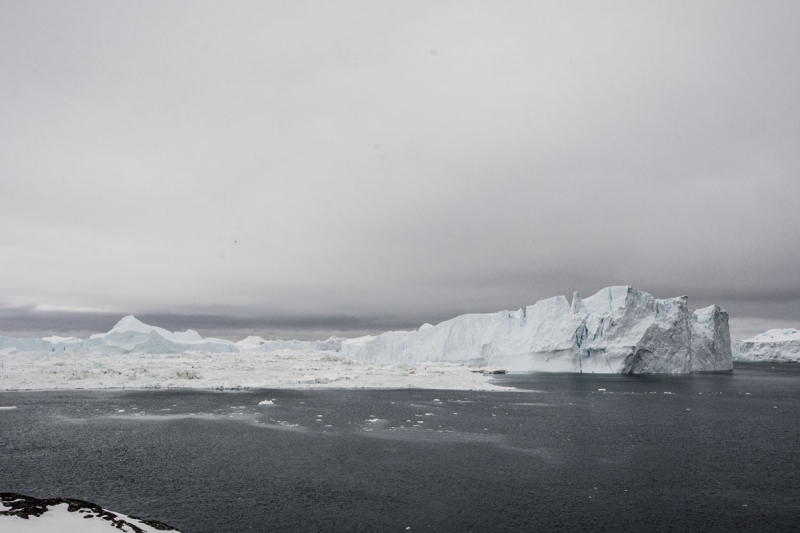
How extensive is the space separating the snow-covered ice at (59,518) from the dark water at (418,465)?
291 cm

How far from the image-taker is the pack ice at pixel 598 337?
190ft

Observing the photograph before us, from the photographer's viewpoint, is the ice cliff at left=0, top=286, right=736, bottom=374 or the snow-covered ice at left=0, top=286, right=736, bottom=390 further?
the ice cliff at left=0, top=286, right=736, bottom=374

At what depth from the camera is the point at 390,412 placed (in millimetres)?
29312

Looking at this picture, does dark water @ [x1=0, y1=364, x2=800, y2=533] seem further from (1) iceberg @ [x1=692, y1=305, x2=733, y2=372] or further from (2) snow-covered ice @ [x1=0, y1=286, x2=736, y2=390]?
(1) iceberg @ [x1=692, y1=305, x2=733, y2=372]

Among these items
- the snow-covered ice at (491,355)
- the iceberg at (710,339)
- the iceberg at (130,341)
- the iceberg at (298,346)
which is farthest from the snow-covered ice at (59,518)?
the iceberg at (298,346)

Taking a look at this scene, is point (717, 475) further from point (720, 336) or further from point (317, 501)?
point (720, 336)

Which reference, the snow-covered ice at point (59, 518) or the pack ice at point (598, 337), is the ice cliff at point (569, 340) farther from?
the snow-covered ice at point (59, 518)

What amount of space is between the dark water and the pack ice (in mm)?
27606

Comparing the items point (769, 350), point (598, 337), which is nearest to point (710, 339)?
point (598, 337)

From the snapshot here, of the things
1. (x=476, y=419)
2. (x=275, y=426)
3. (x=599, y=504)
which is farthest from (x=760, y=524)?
(x=275, y=426)

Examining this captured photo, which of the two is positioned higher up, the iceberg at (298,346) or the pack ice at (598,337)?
the pack ice at (598,337)

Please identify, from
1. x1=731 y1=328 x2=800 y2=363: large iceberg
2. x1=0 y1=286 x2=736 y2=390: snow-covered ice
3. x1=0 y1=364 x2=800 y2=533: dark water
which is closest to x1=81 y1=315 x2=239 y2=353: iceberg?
x1=0 y1=286 x2=736 y2=390: snow-covered ice

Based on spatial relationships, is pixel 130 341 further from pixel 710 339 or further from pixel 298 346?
pixel 710 339

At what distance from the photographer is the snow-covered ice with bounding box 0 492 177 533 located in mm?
7422
